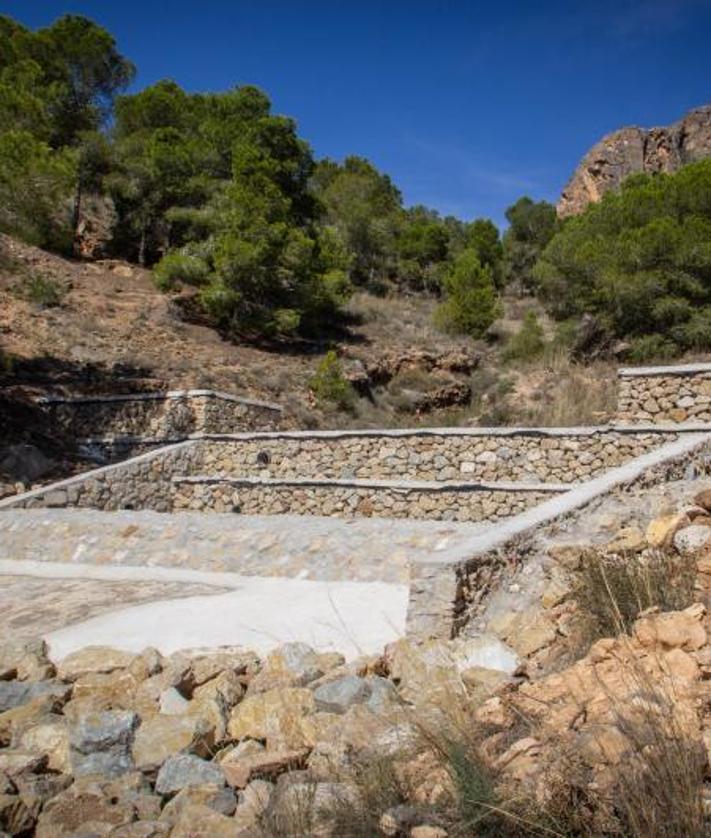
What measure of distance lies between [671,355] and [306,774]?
17.1 metres

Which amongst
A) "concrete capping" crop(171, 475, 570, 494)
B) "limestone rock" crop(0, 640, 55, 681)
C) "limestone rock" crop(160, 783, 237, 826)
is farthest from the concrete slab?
"concrete capping" crop(171, 475, 570, 494)

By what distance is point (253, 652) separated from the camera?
470 centimetres

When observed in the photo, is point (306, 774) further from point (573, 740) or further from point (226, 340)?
point (226, 340)

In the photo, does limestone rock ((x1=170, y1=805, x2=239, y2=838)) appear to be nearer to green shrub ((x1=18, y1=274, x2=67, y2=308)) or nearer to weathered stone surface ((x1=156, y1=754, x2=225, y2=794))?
weathered stone surface ((x1=156, y1=754, x2=225, y2=794))

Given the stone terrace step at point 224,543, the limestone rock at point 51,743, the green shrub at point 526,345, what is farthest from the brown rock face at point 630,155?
the limestone rock at point 51,743

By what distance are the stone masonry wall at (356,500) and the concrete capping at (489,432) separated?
3.53 ft

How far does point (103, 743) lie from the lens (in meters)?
3.80

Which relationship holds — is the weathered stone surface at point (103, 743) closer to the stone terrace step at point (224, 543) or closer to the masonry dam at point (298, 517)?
the masonry dam at point (298, 517)

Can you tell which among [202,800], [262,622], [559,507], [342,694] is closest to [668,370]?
[559,507]

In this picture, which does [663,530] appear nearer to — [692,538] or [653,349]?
[692,538]

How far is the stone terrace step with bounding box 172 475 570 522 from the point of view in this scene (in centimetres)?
970

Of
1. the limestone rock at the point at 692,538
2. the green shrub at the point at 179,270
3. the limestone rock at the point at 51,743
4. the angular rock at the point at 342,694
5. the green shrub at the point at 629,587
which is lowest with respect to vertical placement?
the limestone rock at the point at 51,743

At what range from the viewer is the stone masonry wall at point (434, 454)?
32.8 feet

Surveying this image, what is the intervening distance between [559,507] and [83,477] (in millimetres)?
8140
